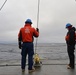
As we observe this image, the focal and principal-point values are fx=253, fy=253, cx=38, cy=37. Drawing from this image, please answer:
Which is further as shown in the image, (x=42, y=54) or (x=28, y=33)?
(x=42, y=54)

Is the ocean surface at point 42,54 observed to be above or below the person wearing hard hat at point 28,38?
below

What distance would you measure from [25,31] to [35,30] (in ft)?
1.22

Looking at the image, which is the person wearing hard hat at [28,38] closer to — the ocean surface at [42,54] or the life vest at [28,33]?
the life vest at [28,33]

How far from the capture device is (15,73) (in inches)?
339

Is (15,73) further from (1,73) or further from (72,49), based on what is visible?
(72,49)

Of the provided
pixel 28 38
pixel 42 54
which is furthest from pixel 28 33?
pixel 42 54

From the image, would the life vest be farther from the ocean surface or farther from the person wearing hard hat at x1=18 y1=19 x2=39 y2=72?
the ocean surface

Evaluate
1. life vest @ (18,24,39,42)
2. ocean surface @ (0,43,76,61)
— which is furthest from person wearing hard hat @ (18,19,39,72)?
ocean surface @ (0,43,76,61)

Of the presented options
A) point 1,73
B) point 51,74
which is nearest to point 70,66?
point 51,74

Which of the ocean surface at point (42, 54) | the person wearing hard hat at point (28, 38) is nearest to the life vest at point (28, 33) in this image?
the person wearing hard hat at point (28, 38)

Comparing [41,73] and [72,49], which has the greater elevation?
[72,49]

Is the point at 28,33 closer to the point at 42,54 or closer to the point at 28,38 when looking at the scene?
the point at 28,38

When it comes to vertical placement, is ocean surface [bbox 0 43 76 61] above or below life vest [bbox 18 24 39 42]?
below

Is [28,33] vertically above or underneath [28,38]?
above
